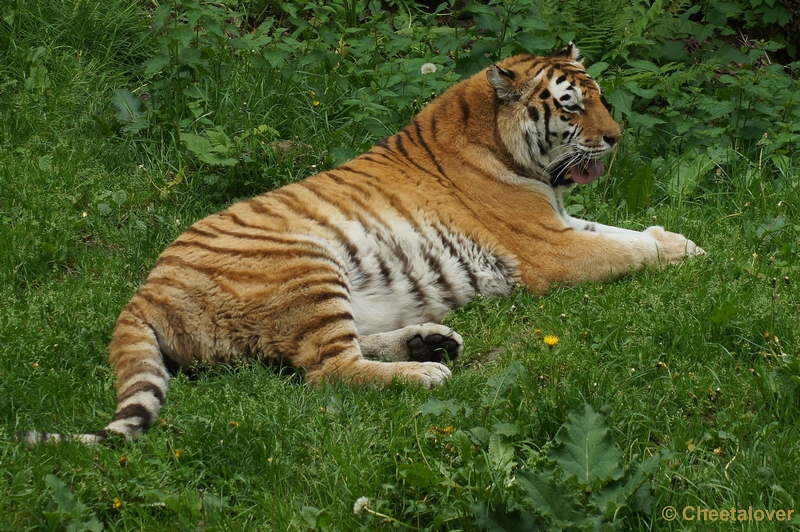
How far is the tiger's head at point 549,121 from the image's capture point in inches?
210

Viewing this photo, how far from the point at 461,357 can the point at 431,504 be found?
140 centimetres

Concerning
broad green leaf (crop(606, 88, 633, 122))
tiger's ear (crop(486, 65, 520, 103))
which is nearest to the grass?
broad green leaf (crop(606, 88, 633, 122))

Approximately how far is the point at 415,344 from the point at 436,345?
117 mm

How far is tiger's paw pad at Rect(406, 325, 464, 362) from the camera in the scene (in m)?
4.45

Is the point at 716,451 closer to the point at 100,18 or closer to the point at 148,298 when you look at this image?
the point at 148,298

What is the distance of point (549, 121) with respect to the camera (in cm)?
534

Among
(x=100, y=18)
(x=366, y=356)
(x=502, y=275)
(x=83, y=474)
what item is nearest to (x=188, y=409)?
(x=83, y=474)

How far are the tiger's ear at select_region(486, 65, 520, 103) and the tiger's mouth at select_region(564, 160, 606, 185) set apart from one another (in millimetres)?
557

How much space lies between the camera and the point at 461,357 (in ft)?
14.6

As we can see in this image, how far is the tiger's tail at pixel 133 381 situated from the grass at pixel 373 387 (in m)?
0.07

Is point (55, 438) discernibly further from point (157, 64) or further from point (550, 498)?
point (157, 64)

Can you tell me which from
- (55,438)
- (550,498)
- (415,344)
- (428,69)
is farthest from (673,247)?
(55,438)

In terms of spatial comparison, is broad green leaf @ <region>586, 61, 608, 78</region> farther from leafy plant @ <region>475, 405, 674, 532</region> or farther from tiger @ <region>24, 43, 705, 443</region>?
leafy plant @ <region>475, 405, 674, 532</region>

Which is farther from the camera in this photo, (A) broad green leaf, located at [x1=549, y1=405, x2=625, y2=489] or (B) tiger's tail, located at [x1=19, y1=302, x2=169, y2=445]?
(B) tiger's tail, located at [x1=19, y1=302, x2=169, y2=445]
